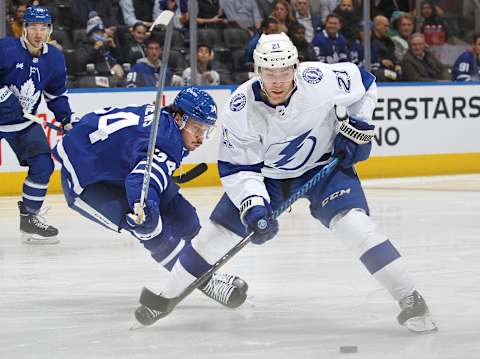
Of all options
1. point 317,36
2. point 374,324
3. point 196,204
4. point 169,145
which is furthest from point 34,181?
point 317,36

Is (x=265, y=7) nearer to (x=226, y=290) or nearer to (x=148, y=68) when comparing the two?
(x=148, y=68)

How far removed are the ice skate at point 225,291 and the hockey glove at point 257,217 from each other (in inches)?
19.6

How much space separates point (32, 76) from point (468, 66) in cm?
473

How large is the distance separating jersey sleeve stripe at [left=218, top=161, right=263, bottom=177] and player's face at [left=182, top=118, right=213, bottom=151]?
0.27 metres

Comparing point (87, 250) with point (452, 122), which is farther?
point (452, 122)

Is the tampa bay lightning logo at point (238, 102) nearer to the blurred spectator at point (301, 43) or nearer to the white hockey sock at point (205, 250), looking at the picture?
the white hockey sock at point (205, 250)

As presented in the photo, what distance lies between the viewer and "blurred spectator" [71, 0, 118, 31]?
29.8 feet

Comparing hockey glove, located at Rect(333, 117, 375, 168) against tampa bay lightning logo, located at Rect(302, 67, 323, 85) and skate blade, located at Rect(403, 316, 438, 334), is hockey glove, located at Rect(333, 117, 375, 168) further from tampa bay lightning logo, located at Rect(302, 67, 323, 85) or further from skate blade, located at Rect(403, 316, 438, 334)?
skate blade, located at Rect(403, 316, 438, 334)

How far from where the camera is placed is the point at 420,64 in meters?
10.4

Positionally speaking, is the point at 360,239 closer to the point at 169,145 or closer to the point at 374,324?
the point at 374,324

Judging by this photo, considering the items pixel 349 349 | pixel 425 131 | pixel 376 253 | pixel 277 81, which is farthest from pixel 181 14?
pixel 349 349

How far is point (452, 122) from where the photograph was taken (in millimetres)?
10445

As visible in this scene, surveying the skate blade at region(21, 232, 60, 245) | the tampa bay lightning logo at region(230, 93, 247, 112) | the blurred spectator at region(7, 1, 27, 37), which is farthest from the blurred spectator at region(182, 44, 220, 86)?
the tampa bay lightning logo at region(230, 93, 247, 112)

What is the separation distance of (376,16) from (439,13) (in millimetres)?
660
